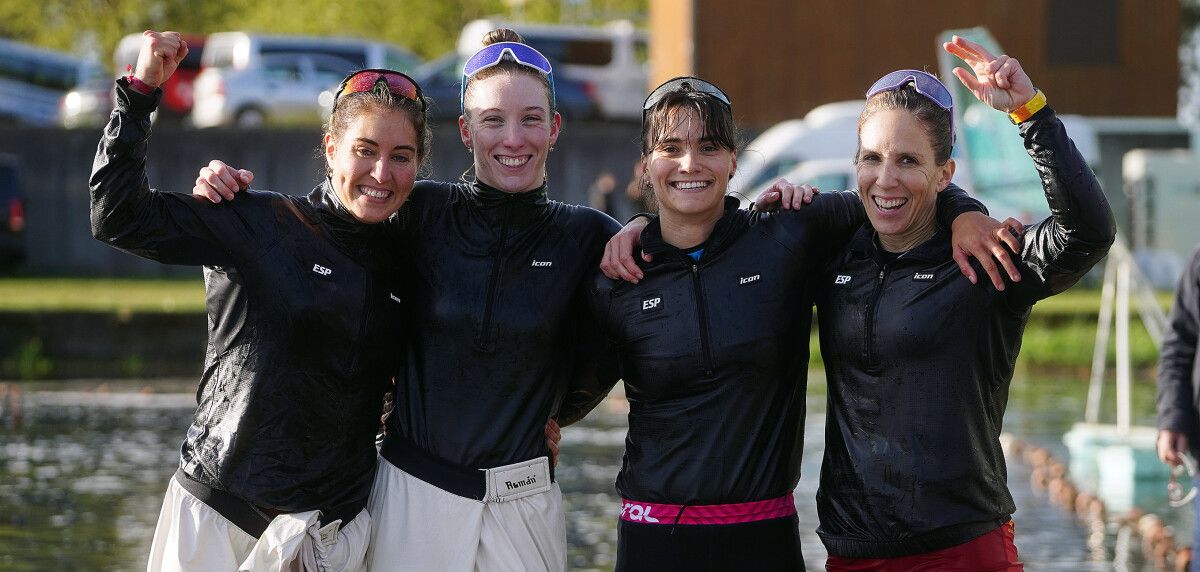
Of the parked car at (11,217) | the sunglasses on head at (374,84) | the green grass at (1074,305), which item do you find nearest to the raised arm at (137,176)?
the sunglasses on head at (374,84)

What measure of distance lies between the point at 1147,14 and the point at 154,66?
29.1 metres

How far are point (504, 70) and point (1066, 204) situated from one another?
1753 millimetres

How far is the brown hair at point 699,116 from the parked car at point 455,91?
71.8 ft

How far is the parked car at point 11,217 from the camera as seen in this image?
25.9 m

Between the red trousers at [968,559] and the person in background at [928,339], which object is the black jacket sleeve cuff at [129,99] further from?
the red trousers at [968,559]

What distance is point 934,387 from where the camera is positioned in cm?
422

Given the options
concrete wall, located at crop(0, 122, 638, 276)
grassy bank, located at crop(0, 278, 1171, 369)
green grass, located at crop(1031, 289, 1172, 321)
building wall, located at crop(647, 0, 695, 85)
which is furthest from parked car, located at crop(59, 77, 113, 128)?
green grass, located at crop(1031, 289, 1172, 321)

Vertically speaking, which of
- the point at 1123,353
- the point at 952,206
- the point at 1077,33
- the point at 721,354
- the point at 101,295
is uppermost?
the point at 1077,33

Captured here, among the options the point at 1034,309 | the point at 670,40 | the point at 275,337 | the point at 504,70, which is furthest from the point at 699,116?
the point at 670,40

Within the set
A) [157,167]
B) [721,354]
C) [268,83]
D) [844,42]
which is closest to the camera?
[721,354]

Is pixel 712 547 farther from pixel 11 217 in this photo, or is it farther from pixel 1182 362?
pixel 11 217

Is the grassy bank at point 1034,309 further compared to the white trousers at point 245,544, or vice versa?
the grassy bank at point 1034,309

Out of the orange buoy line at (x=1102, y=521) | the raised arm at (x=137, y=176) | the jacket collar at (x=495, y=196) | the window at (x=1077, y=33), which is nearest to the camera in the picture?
the raised arm at (x=137, y=176)

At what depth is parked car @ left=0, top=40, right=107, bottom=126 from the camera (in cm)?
3497
